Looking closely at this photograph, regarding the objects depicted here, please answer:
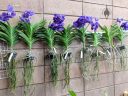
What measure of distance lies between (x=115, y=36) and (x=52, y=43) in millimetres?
853

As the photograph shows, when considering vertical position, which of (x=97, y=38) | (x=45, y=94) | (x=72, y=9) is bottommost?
(x=45, y=94)

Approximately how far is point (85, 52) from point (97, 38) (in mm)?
186

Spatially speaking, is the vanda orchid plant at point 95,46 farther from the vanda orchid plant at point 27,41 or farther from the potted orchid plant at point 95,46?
the vanda orchid plant at point 27,41

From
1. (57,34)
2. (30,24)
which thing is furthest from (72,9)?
(30,24)

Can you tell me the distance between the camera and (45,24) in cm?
243

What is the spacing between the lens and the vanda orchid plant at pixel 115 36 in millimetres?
2889

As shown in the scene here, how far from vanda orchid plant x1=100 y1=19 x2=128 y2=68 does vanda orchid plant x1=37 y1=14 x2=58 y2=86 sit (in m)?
0.65

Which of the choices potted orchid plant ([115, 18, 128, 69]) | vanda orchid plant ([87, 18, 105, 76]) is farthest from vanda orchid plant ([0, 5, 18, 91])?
potted orchid plant ([115, 18, 128, 69])

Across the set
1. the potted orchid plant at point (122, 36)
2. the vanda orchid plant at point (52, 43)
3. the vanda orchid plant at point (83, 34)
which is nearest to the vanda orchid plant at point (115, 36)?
the potted orchid plant at point (122, 36)

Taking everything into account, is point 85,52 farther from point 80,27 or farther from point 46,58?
point 46,58

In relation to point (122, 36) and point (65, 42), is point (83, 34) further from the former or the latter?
point (122, 36)

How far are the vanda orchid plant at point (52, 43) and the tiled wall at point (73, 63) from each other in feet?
0.15

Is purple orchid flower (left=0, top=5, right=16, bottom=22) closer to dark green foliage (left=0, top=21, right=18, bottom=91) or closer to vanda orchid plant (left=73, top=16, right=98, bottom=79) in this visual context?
dark green foliage (left=0, top=21, right=18, bottom=91)

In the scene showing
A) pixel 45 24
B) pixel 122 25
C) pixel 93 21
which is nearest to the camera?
pixel 45 24
